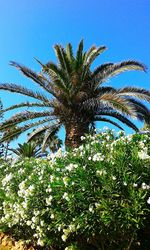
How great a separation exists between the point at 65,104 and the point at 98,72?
2.09 m

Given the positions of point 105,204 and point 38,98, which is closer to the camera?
point 105,204

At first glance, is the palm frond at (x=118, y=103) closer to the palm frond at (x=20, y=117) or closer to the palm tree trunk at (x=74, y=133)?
the palm tree trunk at (x=74, y=133)

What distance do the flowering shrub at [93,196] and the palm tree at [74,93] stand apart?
9073 millimetres

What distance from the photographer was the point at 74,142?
1705 centimetres

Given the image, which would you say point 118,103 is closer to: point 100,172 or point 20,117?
point 20,117

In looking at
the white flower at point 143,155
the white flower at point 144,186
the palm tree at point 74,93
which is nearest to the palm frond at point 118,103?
the palm tree at point 74,93

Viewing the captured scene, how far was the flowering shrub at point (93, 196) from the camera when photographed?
6.22m

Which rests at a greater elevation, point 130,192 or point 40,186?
point 40,186

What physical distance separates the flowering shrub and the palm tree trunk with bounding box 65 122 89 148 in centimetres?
867

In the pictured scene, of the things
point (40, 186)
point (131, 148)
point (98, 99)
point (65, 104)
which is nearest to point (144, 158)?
point (131, 148)

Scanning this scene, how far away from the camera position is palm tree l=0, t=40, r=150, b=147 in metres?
17.3

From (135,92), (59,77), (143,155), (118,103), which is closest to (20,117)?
(59,77)

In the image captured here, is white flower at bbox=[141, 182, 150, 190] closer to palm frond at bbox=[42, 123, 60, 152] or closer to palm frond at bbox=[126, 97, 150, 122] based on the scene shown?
palm frond at bbox=[126, 97, 150, 122]

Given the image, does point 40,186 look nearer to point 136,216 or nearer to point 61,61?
point 136,216
